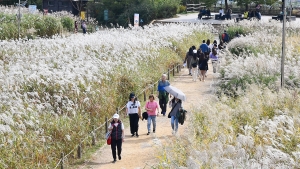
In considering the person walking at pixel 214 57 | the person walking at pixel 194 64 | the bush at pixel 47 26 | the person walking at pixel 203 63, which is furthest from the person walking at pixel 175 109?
the bush at pixel 47 26

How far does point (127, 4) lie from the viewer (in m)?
45.9

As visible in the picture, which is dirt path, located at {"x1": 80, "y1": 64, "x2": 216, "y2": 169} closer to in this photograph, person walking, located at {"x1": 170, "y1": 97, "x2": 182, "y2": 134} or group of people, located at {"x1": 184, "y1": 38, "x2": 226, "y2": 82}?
person walking, located at {"x1": 170, "y1": 97, "x2": 182, "y2": 134}

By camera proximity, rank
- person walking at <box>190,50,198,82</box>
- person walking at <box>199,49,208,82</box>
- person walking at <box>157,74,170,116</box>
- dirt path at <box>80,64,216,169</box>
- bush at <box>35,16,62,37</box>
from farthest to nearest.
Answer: bush at <box>35,16,62,37</box> → person walking at <box>190,50,198,82</box> → person walking at <box>199,49,208,82</box> → person walking at <box>157,74,170,116</box> → dirt path at <box>80,64,216,169</box>

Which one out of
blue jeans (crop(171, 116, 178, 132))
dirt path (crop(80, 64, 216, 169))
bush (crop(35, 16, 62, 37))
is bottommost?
dirt path (crop(80, 64, 216, 169))

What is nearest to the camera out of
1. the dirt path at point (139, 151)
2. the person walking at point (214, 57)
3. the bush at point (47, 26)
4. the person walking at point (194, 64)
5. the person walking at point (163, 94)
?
the dirt path at point (139, 151)

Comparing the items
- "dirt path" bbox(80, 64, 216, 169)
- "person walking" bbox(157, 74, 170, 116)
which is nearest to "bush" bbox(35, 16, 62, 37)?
"dirt path" bbox(80, 64, 216, 169)

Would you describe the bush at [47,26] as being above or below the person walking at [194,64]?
above

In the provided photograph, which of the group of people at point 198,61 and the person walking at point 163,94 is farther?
the group of people at point 198,61

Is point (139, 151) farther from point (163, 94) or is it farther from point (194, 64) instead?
point (194, 64)

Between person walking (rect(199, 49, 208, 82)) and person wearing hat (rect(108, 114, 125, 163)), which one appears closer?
person wearing hat (rect(108, 114, 125, 163))

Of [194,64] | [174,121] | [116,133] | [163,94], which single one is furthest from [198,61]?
[116,133]

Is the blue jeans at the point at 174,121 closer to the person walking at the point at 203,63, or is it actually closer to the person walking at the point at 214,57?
the person walking at the point at 203,63

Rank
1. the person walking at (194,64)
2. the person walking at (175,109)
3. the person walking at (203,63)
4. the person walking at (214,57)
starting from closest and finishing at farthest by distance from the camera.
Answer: the person walking at (175,109) → the person walking at (203,63) → the person walking at (194,64) → the person walking at (214,57)

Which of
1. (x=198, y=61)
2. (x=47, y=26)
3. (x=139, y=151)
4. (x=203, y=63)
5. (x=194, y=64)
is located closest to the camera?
(x=139, y=151)
